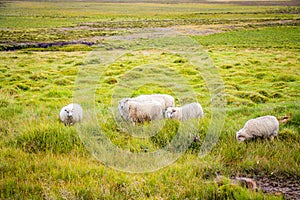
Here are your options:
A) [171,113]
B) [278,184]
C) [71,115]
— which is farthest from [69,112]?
[278,184]

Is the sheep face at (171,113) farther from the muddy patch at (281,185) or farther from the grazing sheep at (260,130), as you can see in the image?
the muddy patch at (281,185)

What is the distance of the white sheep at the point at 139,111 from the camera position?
8.98 m

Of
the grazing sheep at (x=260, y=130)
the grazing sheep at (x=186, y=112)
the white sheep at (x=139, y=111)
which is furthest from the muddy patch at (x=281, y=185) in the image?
the white sheep at (x=139, y=111)

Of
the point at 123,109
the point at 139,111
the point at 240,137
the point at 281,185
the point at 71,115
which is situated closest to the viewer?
the point at 281,185

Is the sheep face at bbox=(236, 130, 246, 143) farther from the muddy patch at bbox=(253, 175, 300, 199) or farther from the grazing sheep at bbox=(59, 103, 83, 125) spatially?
the grazing sheep at bbox=(59, 103, 83, 125)

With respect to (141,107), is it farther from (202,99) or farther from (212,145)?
(202,99)

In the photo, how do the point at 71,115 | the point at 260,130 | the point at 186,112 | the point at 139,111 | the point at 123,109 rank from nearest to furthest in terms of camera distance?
the point at 260,130 < the point at 139,111 < the point at 123,109 < the point at 71,115 < the point at 186,112

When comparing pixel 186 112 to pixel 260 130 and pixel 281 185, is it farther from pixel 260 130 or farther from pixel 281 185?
pixel 281 185

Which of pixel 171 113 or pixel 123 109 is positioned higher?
pixel 123 109

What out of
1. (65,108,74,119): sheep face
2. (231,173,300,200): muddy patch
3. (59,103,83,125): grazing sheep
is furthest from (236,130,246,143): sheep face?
(65,108,74,119): sheep face

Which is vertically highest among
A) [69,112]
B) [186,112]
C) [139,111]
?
[139,111]

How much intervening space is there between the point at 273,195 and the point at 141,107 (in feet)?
16.4

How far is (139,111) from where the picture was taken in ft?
29.6

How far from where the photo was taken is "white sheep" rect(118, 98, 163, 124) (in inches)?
354
